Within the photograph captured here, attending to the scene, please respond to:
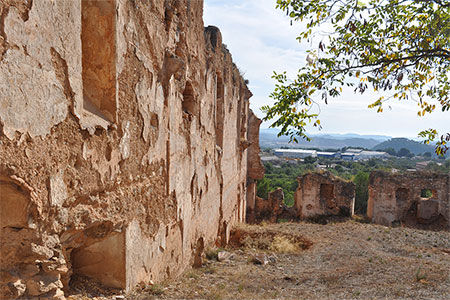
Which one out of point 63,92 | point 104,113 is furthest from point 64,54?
point 104,113

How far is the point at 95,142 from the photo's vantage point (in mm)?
2406

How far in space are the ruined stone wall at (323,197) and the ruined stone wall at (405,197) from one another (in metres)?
1.41

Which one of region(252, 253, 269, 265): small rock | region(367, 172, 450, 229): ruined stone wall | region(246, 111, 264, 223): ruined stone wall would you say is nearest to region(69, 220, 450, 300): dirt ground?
region(252, 253, 269, 265): small rock

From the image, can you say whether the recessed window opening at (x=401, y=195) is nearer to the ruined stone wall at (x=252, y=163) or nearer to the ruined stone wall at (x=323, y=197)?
the ruined stone wall at (x=323, y=197)

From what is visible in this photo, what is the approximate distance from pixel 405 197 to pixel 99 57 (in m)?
17.6

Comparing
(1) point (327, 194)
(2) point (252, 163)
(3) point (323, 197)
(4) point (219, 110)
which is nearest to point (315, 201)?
(3) point (323, 197)

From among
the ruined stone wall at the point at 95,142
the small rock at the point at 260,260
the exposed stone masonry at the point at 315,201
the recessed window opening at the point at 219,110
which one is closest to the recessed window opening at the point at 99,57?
the ruined stone wall at the point at 95,142

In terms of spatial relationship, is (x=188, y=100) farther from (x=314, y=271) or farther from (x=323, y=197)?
(x=323, y=197)

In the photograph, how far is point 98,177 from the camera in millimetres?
2471

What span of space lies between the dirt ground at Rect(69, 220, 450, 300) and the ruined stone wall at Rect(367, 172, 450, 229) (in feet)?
23.0

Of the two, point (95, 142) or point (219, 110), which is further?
point (219, 110)

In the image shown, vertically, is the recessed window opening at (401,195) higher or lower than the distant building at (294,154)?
higher

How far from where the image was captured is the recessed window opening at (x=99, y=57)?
2547 millimetres

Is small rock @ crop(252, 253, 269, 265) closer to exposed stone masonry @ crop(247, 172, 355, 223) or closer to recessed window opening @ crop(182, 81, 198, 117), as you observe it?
recessed window opening @ crop(182, 81, 198, 117)
